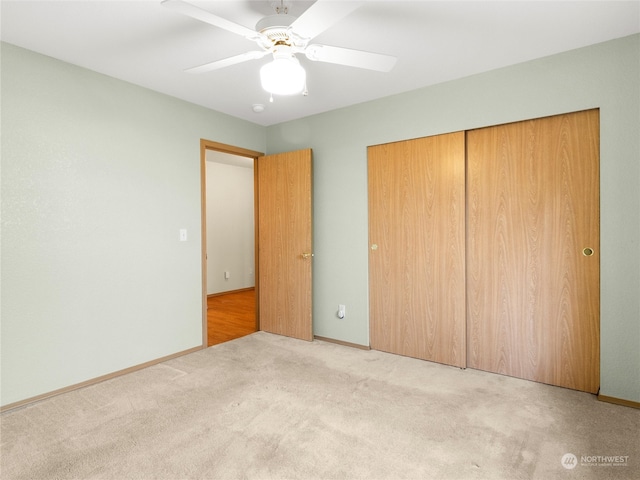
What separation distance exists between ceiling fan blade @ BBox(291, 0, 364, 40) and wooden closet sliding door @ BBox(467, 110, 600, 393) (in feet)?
5.72

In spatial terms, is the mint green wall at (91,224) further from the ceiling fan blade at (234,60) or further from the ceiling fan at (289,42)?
the ceiling fan at (289,42)

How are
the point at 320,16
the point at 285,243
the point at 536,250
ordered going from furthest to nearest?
the point at 285,243
the point at 536,250
the point at 320,16

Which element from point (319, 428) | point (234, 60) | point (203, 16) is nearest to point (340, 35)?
point (234, 60)

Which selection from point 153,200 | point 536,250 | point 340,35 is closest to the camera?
Result: point 340,35

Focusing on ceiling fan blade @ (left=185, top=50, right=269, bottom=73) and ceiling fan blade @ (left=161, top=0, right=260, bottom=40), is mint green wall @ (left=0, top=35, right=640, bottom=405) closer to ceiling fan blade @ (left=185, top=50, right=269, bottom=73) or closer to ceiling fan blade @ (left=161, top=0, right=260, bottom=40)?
ceiling fan blade @ (left=185, top=50, right=269, bottom=73)

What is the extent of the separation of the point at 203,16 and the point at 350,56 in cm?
74

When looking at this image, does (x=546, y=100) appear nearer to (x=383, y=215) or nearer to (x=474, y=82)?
(x=474, y=82)

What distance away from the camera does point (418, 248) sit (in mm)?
3043

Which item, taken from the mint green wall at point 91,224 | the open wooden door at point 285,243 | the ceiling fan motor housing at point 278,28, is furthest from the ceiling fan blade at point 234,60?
the open wooden door at point 285,243

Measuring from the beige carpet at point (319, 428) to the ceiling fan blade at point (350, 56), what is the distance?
2008 mm

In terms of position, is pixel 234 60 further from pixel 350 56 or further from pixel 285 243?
pixel 285 243

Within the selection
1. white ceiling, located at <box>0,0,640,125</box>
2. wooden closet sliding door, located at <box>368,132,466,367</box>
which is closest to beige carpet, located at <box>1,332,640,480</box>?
wooden closet sliding door, located at <box>368,132,466,367</box>

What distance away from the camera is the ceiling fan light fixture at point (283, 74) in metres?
1.69

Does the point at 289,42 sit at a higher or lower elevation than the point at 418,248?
higher
